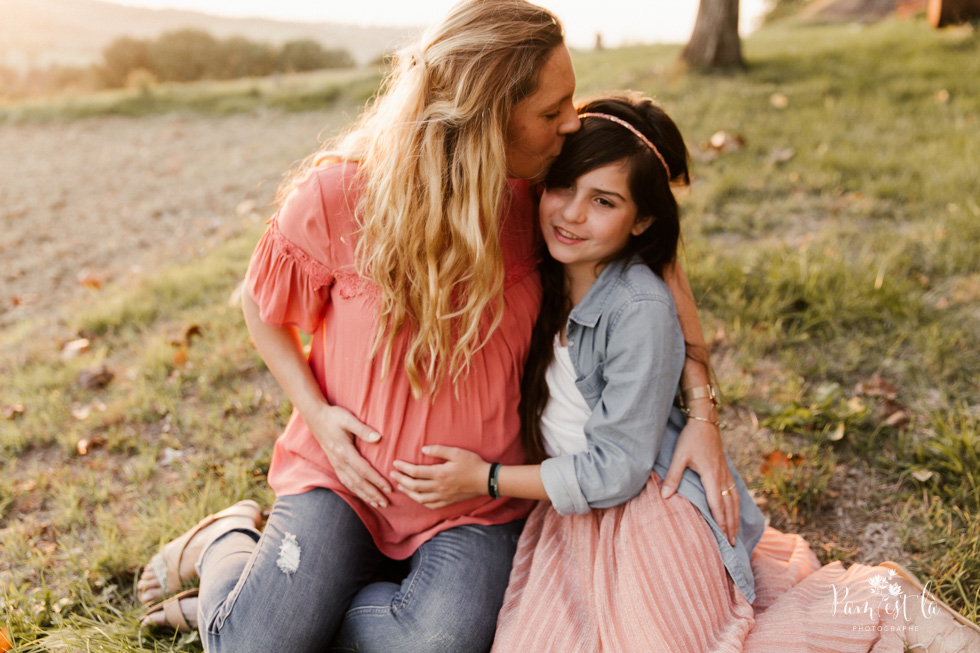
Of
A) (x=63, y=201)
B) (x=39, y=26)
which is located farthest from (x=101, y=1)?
(x=63, y=201)

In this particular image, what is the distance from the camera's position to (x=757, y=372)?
2.61 metres

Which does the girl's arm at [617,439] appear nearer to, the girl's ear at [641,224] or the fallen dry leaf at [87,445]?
the girl's ear at [641,224]

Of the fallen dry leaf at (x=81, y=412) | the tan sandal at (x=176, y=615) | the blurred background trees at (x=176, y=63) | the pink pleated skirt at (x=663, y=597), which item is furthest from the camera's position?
the blurred background trees at (x=176, y=63)

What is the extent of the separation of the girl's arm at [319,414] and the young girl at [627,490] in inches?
4.1

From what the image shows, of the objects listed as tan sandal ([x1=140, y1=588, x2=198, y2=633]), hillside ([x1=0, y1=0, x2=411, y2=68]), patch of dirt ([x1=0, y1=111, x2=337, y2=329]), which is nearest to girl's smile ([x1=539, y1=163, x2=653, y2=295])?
tan sandal ([x1=140, y1=588, x2=198, y2=633])

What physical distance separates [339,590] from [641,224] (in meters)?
1.25

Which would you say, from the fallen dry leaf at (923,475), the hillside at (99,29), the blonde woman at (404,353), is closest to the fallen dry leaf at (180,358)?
the blonde woman at (404,353)

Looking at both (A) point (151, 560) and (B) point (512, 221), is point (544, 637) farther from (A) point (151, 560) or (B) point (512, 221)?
(A) point (151, 560)

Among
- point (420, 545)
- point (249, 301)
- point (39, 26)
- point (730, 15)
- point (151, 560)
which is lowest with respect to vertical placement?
point (151, 560)

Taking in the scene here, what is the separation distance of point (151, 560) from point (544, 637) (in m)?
1.26

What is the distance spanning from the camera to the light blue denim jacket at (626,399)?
5.29 ft

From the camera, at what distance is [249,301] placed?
1906mm

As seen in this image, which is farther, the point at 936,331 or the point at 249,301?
the point at 936,331

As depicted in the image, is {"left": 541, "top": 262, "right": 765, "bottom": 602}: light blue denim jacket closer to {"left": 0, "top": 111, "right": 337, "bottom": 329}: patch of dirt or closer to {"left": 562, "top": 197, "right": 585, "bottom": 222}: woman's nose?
{"left": 562, "top": 197, "right": 585, "bottom": 222}: woman's nose
